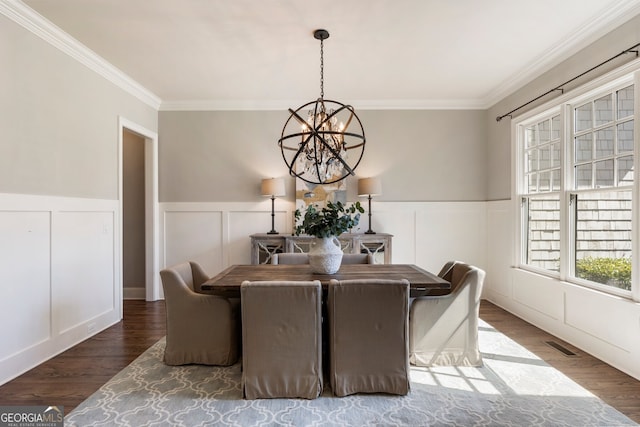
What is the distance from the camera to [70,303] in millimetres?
3092

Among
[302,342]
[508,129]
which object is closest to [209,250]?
[302,342]

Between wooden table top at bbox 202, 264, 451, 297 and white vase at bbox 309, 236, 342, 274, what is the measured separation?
55mm

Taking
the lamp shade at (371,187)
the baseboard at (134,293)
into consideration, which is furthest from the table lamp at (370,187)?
Answer: the baseboard at (134,293)

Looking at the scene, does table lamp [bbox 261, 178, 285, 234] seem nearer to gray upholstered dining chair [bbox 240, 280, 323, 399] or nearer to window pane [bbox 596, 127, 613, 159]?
gray upholstered dining chair [bbox 240, 280, 323, 399]

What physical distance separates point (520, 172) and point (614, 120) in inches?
51.9

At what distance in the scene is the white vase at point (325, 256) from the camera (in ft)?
8.79

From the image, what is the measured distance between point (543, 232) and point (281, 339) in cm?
312

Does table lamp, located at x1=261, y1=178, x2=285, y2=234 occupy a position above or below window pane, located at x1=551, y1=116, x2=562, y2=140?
below

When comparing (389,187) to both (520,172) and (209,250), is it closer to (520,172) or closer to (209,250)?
(520,172)

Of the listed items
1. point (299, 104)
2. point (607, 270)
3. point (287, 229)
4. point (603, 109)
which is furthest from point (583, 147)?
point (287, 229)

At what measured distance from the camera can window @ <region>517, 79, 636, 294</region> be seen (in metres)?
2.68

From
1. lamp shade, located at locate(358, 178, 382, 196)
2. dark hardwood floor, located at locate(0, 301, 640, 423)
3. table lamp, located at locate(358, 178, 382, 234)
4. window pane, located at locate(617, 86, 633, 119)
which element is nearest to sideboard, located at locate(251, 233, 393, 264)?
table lamp, located at locate(358, 178, 382, 234)

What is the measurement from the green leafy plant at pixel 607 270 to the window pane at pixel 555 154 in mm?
1005

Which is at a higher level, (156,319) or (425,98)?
(425,98)
